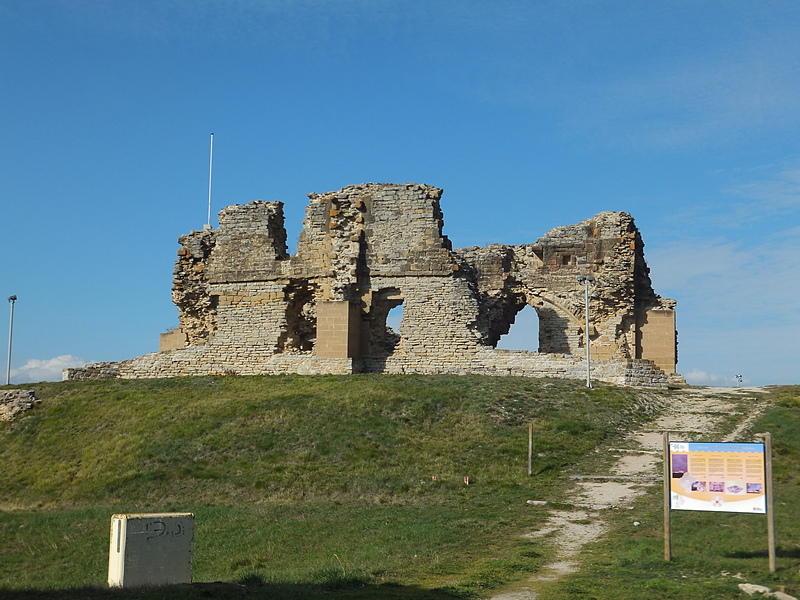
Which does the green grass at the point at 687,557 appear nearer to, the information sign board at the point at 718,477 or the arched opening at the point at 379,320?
the information sign board at the point at 718,477

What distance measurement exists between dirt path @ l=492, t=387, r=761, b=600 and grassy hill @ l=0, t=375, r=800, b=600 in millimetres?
434

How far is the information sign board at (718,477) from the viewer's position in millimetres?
11664

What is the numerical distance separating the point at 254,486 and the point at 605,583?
10756 mm

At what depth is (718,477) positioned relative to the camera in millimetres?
11898

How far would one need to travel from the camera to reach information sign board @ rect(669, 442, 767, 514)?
11664mm

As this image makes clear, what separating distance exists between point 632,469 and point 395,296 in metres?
15.5

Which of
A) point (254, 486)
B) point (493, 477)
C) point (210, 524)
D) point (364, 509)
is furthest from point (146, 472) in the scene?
point (493, 477)

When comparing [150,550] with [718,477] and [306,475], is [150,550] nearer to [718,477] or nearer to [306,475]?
[718,477]

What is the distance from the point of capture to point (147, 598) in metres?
9.99

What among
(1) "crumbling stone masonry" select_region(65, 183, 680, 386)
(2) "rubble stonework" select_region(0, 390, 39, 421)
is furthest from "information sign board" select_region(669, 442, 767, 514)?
(2) "rubble stonework" select_region(0, 390, 39, 421)

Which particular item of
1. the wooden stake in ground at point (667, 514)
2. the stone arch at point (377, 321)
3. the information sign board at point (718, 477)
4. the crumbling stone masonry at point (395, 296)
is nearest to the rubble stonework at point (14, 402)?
the crumbling stone masonry at point (395, 296)

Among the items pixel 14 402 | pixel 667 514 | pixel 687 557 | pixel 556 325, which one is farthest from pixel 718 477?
pixel 14 402

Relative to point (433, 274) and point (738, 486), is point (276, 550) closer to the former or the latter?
point (738, 486)

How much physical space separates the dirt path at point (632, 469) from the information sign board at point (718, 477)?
1.90 m
